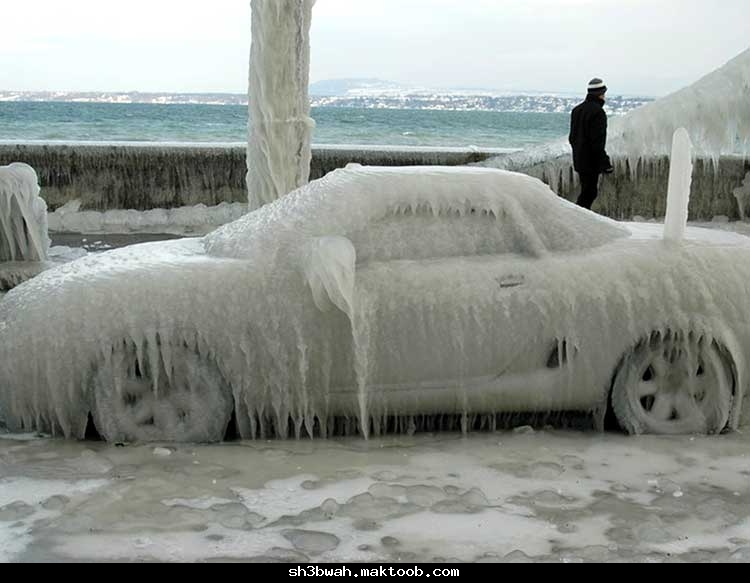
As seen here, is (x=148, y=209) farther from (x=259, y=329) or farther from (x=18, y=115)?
(x=18, y=115)

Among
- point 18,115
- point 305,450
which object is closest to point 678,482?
point 305,450

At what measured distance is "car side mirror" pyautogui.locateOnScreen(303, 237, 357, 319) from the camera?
4.79 m

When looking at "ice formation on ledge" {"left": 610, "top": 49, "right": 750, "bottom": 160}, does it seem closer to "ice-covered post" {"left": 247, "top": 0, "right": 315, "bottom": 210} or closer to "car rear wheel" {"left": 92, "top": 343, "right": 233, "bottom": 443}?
"ice-covered post" {"left": 247, "top": 0, "right": 315, "bottom": 210}

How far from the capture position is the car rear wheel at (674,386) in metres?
5.05

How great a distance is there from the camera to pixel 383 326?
4.90 m

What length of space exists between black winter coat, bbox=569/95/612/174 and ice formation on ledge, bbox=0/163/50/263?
5.76m

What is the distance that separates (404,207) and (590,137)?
5.68 meters

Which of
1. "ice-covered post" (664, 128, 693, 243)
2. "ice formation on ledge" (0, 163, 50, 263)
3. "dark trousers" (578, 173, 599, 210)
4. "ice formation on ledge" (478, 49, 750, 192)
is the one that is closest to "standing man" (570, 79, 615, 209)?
"dark trousers" (578, 173, 599, 210)

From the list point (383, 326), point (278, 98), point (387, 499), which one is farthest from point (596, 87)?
point (387, 499)

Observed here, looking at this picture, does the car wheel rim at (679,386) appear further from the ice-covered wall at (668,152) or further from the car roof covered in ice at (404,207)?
the ice-covered wall at (668,152)

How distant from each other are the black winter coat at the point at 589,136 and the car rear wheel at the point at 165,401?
648 centimetres

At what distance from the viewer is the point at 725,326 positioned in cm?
504

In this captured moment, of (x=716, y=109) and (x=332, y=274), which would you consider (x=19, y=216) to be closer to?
(x=332, y=274)

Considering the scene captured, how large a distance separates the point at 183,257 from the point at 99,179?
33.1 feet
